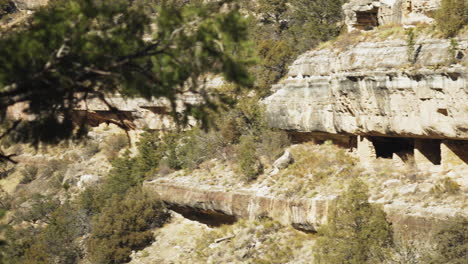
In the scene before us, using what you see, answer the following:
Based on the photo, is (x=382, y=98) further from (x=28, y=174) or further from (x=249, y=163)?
(x=28, y=174)

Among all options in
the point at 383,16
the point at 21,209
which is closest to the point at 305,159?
the point at 383,16

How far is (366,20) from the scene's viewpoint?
80.5ft

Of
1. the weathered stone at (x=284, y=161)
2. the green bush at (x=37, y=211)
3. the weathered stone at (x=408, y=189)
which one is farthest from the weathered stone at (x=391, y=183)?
the green bush at (x=37, y=211)

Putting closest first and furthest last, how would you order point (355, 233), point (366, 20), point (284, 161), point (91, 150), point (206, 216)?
point (355, 233), point (284, 161), point (366, 20), point (206, 216), point (91, 150)

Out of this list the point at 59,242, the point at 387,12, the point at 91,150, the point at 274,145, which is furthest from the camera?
the point at 91,150

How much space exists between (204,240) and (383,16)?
1070 cm

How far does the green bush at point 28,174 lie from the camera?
41719 millimetres

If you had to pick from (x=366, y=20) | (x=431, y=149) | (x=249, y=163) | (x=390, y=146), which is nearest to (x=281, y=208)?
(x=249, y=163)

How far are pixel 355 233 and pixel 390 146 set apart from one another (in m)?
5.85

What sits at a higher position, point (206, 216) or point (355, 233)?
point (355, 233)

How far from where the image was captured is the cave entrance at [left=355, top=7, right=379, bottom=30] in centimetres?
2439

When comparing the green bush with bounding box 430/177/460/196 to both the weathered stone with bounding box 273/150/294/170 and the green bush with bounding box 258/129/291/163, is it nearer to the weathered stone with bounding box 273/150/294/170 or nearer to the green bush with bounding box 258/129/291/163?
the weathered stone with bounding box 273/150/294/170

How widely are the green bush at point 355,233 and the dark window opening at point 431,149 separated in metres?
2.48

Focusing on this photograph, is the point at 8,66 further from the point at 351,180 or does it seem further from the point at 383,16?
the point at 383,16
